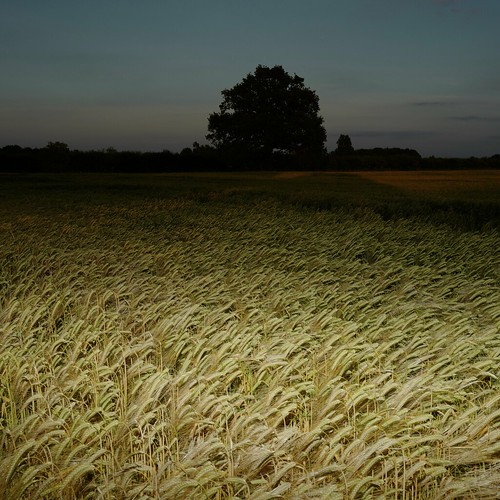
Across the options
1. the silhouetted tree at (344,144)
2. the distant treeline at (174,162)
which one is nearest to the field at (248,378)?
the distant treeline at (174,162)

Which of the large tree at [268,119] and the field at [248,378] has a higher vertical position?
the large tree at [268,119]

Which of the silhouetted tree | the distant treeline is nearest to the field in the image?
the distant treeline

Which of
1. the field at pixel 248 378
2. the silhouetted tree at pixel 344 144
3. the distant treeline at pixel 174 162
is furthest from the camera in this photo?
the silhouetted tree at pixel 344 144

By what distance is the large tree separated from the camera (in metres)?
58.6

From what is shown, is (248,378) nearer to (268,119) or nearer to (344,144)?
(268,119)

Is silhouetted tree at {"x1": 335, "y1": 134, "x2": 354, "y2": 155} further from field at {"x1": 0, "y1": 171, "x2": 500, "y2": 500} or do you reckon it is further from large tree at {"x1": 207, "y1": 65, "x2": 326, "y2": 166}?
field at {"x1": 0, "y1": 171, "x2": 500, "y2": 500}

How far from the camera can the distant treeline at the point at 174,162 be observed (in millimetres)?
54750

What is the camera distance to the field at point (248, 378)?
303 cm

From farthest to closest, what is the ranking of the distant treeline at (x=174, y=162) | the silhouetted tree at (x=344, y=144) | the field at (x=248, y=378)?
the silhouetted tree at (x=344, y=144), the distant treeline at (x=174, y=162), the field at (x=248, y=378)

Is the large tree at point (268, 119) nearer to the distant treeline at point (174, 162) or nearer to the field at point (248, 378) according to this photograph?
the distant treeline at point (174, 162)

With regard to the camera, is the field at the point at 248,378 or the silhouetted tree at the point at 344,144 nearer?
the field at the point at 248,378

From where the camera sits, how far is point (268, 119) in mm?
58594

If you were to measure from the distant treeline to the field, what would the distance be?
4692 cm

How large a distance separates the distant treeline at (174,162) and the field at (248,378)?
154 ft
